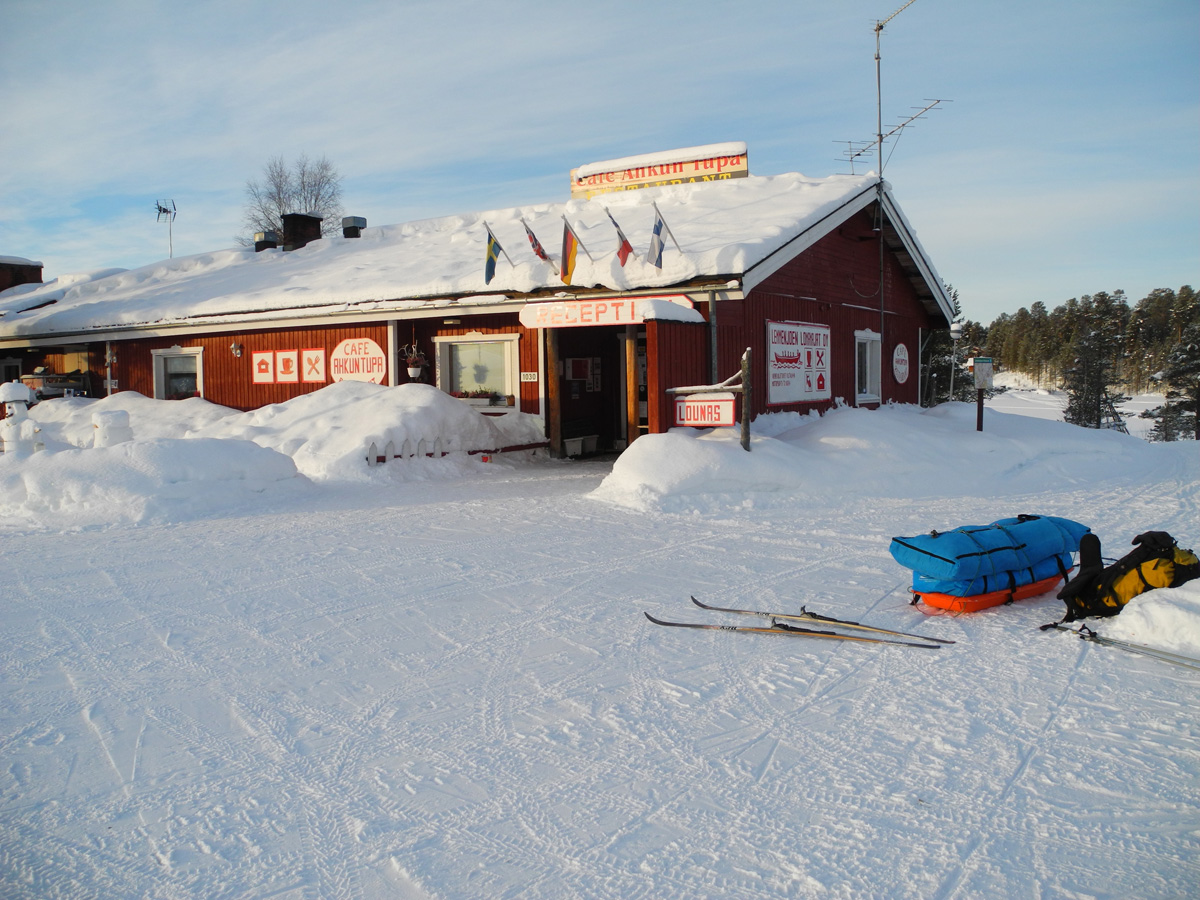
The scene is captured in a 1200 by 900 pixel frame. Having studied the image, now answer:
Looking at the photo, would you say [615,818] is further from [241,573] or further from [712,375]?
[712,375]

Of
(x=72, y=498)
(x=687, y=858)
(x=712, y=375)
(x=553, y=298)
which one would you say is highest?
(x=553, y=298)

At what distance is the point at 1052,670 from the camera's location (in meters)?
4.49

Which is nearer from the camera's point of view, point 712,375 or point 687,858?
point 687,858

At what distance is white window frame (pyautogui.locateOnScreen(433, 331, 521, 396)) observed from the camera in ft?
46.8

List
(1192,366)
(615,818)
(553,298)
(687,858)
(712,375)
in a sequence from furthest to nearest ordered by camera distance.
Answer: (1192,366) → (553,298) → (712,375) → (615,818) → (687,858)

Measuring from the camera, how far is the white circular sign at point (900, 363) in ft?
57.3

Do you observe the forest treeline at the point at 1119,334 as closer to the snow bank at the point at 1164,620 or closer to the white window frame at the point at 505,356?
the white window frame at the point at 505,356

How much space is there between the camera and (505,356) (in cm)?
1442

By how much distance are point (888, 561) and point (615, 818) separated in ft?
14.2

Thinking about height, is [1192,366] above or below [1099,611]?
above

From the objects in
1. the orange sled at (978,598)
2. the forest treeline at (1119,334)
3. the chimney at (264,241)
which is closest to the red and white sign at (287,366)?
the chimney at (264,241)

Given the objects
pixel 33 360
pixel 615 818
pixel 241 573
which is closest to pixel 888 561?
pixel 615 818

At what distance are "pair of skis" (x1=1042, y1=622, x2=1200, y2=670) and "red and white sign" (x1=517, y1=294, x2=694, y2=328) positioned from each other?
711cm

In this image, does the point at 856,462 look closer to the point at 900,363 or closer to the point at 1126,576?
the point at 1126,576
